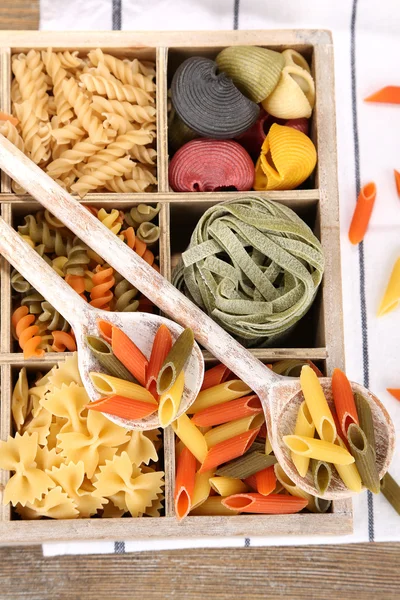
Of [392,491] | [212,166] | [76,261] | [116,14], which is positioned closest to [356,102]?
[212,166]

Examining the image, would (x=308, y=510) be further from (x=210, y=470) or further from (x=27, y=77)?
(x=27, y=77)

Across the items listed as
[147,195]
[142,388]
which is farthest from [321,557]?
[147,195]

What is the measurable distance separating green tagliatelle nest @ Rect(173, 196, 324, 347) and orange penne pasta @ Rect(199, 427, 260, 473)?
195mm

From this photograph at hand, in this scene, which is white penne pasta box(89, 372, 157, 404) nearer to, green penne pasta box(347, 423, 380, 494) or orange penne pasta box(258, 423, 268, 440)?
Result: orange penne pasta box(258, 423, 268, 440)

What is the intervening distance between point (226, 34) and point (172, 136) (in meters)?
0.25

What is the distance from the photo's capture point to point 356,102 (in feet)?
6.01

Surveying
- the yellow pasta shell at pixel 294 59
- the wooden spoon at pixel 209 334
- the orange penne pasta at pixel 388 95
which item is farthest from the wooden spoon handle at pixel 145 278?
the orange penne pasta at pixel 388 95

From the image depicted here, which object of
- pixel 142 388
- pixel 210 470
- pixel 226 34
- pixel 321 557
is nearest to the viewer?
pixel 142 388

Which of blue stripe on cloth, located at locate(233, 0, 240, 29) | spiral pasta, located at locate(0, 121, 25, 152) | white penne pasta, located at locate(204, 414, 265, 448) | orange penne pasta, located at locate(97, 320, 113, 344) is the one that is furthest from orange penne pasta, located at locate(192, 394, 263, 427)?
blue stripe on cloth, located at locate(233, 0, 240, 29)

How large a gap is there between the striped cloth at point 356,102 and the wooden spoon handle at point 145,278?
0.46 meters

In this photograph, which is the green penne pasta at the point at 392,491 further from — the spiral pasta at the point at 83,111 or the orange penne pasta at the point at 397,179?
the spiral pasta at the point at 83,111

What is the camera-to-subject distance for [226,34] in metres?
1.55

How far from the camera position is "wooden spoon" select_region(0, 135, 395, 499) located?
4.39ft

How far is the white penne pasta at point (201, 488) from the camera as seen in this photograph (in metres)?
1.41
